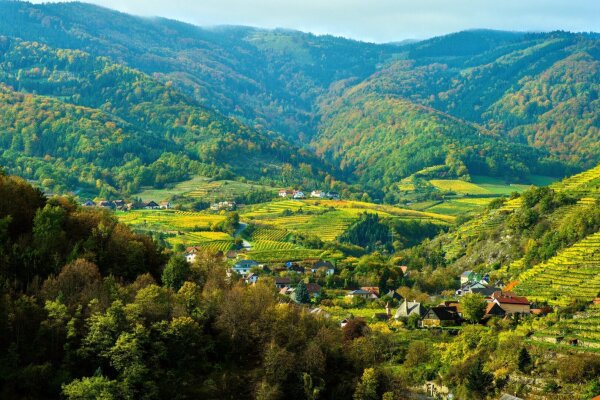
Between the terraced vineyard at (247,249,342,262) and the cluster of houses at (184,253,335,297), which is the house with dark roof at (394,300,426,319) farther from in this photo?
the terraced vineyard at (247,249,342,262)

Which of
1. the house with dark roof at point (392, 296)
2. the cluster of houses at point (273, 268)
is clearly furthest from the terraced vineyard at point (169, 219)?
the house with dark roof at point (392, 296)

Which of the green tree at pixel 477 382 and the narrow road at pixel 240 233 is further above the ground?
the green tree at pixel 477 382

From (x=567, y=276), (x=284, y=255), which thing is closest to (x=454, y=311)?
(x=567, y=276)

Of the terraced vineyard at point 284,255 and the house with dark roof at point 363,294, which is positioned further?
the terraced vineyard at point 284,255

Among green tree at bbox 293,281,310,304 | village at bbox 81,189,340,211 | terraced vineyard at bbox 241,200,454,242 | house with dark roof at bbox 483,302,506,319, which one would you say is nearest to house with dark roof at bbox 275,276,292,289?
green tree at bbox 293,281,310,304

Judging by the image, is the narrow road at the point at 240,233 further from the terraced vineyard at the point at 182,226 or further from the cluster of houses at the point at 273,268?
the cluster of houses at the point at 273,268
